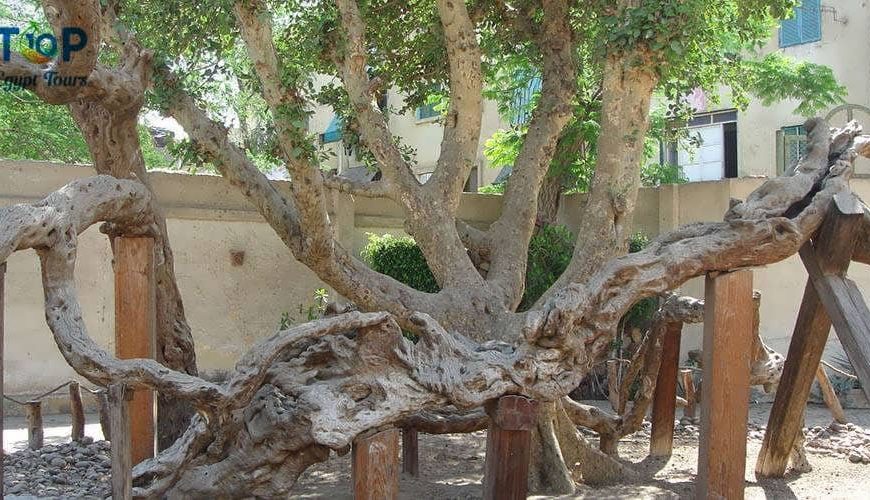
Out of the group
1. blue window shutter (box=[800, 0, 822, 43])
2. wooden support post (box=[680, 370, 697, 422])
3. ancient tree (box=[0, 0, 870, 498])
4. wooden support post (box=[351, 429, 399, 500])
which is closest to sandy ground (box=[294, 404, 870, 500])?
ancient tree (box=[0, 0, 870, 498])

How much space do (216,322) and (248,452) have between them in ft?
21.2

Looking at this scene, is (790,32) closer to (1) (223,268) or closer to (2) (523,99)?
(2) (523,99)

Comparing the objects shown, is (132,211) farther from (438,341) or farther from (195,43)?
(195,43)

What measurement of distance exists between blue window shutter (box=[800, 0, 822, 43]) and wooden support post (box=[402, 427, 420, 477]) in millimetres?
12327

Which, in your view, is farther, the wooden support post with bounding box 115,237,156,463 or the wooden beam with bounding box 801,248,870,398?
the wooden support post with bounding box 115,237,156,463

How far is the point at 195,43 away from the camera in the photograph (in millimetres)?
8008

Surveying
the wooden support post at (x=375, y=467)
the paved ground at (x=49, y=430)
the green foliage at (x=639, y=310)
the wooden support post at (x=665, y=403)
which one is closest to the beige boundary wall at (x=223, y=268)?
the paved ground at (x=49, y=430)

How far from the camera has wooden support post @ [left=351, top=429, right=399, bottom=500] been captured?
4480mm

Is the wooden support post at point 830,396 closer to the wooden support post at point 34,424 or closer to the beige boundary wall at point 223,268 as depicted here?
the beige boundary wall at point 223,268

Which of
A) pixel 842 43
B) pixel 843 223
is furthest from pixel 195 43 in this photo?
pixel 842 43

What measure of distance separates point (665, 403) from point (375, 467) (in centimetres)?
406

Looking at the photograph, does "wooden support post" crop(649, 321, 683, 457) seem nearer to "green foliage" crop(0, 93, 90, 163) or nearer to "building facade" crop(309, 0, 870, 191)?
"building facade" crop(309, 0, 870, 191)

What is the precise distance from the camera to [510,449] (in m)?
4.83

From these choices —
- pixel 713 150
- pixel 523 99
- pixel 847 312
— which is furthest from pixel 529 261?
pixel 713 150
